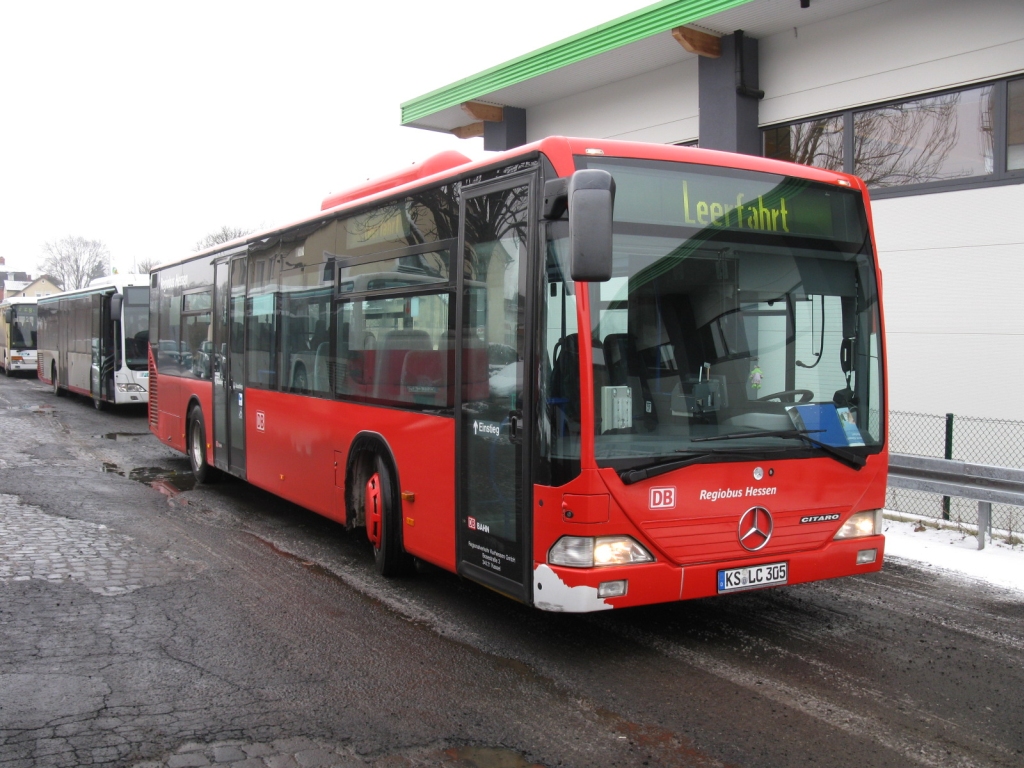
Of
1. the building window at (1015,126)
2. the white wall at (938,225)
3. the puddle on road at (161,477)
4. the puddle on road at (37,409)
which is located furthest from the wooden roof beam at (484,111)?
the puddle on road at (37,409)

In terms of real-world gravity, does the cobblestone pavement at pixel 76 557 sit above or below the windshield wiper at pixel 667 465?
below

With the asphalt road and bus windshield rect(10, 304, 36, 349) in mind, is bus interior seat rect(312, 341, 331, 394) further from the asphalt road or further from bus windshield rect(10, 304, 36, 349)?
bus windshield rect(10, 304, 36, 349)

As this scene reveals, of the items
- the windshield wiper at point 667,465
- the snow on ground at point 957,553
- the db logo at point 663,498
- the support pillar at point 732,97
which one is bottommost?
the snow on ground at point 957,553

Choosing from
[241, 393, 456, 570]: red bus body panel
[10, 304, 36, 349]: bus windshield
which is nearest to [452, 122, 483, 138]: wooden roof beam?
[241, 393, 456, 570]: red bus body panel

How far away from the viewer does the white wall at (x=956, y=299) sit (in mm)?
10445

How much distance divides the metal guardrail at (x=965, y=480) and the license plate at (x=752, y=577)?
11.8ft

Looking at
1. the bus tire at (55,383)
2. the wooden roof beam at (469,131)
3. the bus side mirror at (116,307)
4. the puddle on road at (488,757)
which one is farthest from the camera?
the bus tire at (55,383)

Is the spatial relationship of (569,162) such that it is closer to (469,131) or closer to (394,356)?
(394,356)

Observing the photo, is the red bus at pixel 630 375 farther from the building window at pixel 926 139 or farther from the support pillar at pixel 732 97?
the support pillar at pixel 732 97

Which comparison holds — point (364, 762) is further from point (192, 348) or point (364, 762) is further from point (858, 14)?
point (858, 14)

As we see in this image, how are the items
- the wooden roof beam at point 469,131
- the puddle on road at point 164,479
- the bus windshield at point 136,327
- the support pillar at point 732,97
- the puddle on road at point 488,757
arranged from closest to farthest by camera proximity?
the puddle on road at point 488,757 < the puddle on road at point 164,479 < the support pillar at point 732,97 < the wooden roof beam at point 469,131 < the bus windshield at point 136,327

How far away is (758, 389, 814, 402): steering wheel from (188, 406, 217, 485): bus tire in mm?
8190

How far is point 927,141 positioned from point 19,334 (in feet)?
126

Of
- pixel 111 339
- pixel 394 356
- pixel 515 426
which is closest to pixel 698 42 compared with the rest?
pixel 394 356
